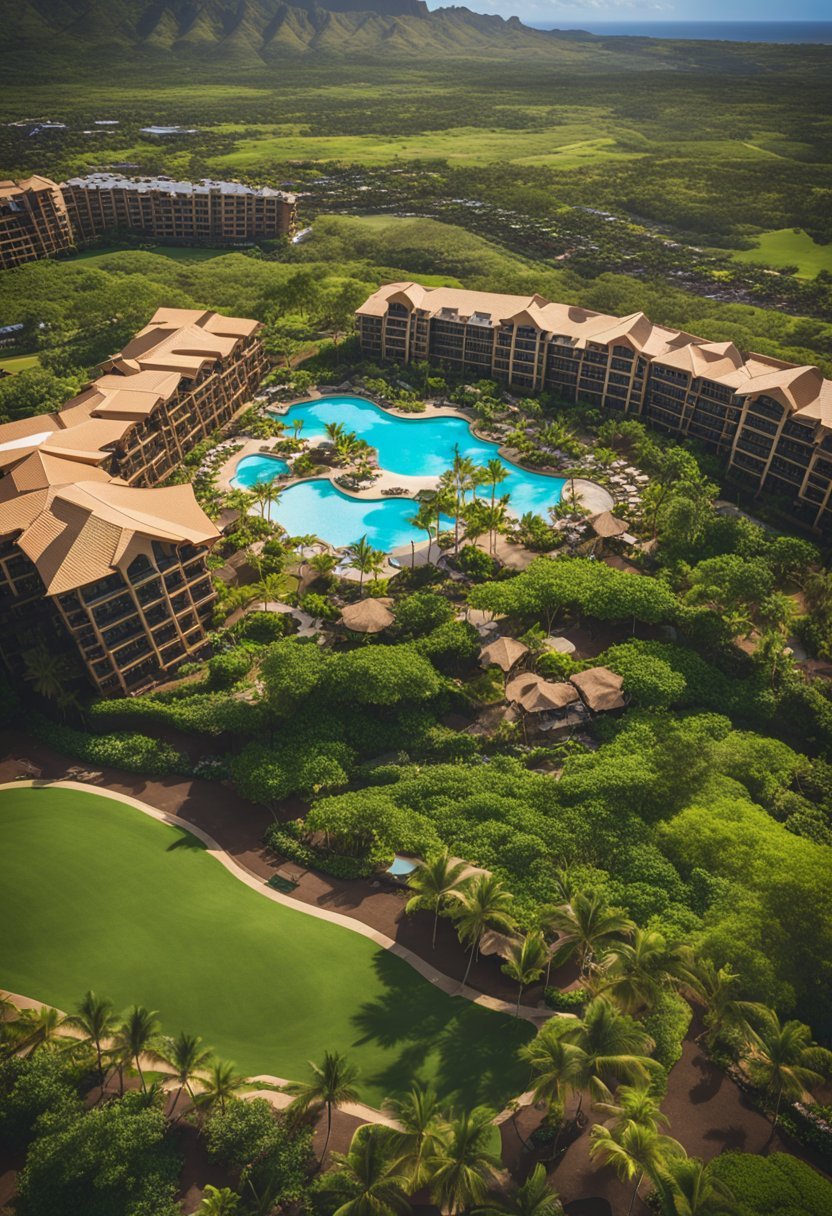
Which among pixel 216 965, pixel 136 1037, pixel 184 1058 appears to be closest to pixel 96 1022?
pixel 136 1037

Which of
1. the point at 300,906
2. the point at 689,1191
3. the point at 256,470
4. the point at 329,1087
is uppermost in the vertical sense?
the point at 689,1191

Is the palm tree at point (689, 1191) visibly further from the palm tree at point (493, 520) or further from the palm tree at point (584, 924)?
the palm tree at point (493, 520)

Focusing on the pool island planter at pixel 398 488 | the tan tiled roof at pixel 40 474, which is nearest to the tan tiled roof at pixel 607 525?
the pool island planter at pixel 398 488

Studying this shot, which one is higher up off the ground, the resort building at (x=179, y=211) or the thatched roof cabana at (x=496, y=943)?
the resort building at (x=179, y=211)

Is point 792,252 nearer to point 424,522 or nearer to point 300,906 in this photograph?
point 424,522

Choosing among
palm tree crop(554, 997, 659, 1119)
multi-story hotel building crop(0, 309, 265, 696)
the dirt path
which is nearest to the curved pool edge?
the dirt path

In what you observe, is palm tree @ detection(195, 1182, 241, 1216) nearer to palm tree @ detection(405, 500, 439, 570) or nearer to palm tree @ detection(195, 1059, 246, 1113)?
palm tree @ detection(195, 1059, 246, 1113)

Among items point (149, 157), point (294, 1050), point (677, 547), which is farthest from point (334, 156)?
point (294, 1050)


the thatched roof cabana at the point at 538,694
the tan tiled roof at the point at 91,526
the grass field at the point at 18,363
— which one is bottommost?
the grass field at the point at 18,363
